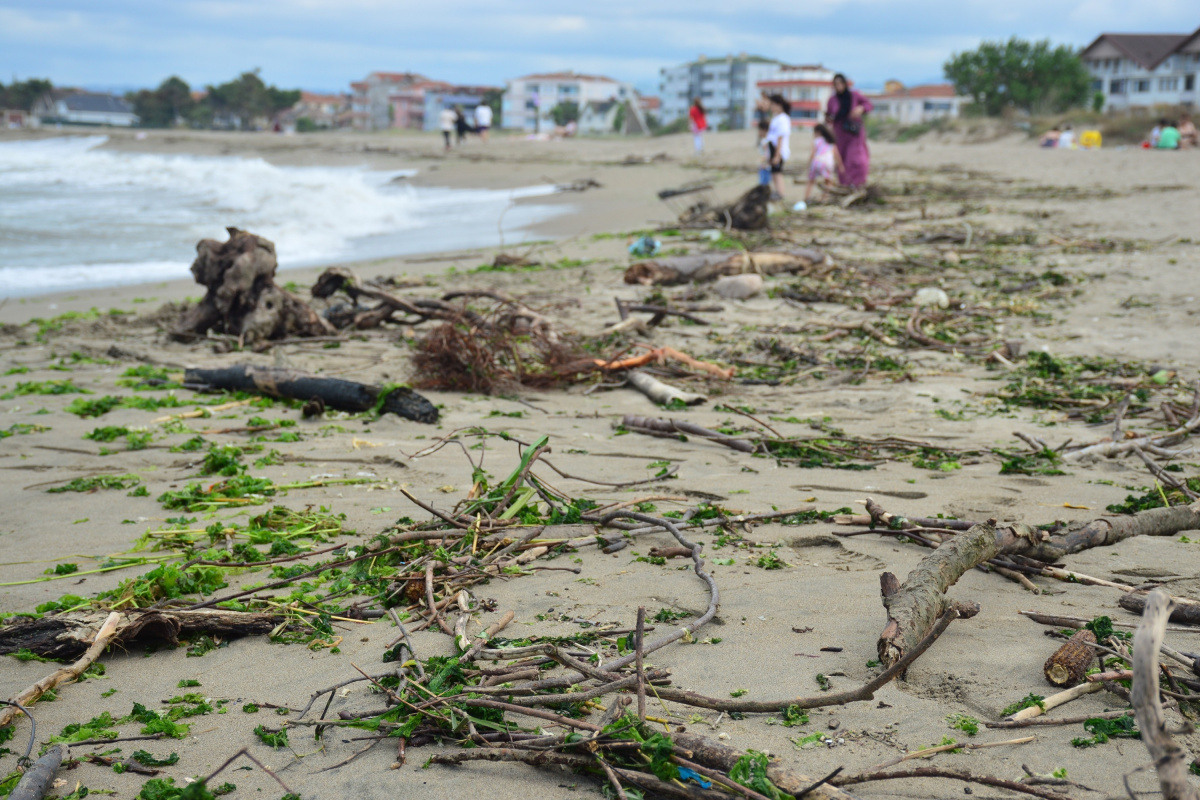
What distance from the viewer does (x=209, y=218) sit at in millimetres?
19969

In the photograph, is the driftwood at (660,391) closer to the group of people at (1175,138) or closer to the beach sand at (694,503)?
the beach sand at (694,503)

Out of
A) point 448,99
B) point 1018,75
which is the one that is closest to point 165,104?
point 448,99

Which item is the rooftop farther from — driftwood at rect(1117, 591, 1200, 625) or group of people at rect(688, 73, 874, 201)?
driftwood at rect(1117, 591, 1200, 625)

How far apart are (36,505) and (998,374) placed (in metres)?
5.89

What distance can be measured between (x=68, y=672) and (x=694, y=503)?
2.38 meters

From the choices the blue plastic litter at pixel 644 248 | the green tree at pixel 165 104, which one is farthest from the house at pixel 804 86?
the blue plastic litter at pixel 644 248

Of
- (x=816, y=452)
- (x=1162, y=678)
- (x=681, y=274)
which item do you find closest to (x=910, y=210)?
(x=681, y=274)

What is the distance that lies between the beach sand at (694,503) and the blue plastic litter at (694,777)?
0.21m

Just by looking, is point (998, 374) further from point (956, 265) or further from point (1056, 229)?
point (1056, 229)

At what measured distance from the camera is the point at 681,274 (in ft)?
32.0

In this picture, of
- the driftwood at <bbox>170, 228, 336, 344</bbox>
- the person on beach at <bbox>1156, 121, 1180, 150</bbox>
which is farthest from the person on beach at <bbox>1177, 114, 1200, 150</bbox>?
the driftwood at <bbox>170, 228, 336, 344</bbox>

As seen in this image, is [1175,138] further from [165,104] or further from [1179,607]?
[165,104]

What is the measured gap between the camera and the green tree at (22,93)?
334 ft

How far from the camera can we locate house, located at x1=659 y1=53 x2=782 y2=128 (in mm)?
119375
